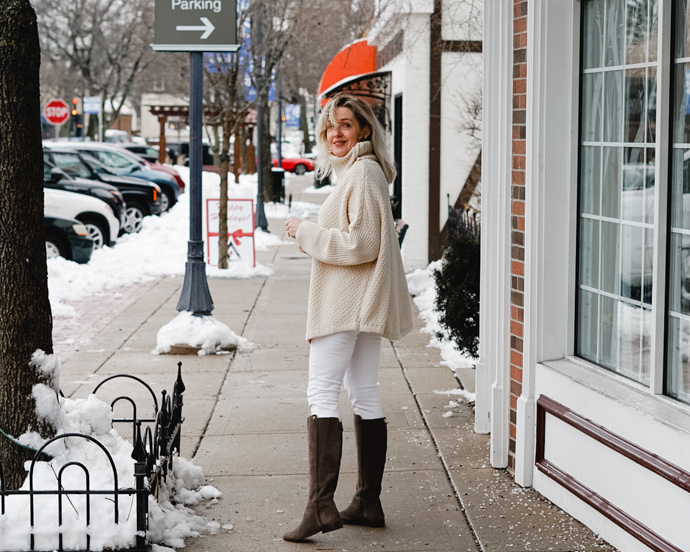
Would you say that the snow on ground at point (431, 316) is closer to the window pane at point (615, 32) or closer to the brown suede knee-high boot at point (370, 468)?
the brown suede knee-high boot at point (370, 468)

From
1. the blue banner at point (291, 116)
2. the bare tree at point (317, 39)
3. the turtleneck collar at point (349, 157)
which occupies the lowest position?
the turtleneck collar at point (349, 157)

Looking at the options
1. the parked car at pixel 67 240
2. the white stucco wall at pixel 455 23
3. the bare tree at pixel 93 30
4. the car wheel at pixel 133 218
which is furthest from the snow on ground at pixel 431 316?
the bare tree at pixel 93 30

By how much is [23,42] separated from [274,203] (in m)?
22.0

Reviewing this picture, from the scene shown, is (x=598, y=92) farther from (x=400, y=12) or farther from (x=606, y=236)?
(x=400, y=12)

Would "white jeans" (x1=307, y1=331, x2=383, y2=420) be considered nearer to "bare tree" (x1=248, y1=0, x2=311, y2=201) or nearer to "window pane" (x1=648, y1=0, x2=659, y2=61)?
"window pane" (x1=648, y1=0, x2=659, y2=61)

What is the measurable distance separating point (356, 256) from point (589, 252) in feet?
3.96

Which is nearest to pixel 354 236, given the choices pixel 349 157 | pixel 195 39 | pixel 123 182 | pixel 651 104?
pixel 349 157

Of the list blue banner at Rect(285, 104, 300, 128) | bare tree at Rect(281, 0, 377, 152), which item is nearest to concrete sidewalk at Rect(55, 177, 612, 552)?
bare tree at Rect(281, 0, 377, 152)

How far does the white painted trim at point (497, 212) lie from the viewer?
5.26m

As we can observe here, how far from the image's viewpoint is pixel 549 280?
4906 mm

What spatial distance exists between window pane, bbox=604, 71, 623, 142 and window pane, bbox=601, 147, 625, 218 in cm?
6

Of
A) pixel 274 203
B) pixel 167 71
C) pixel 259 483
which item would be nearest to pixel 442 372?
pixel 259 483

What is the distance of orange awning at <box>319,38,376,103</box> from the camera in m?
17.5

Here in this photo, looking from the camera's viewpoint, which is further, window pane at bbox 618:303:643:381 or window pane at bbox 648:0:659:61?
window pane at bbox 618:303:643:381
